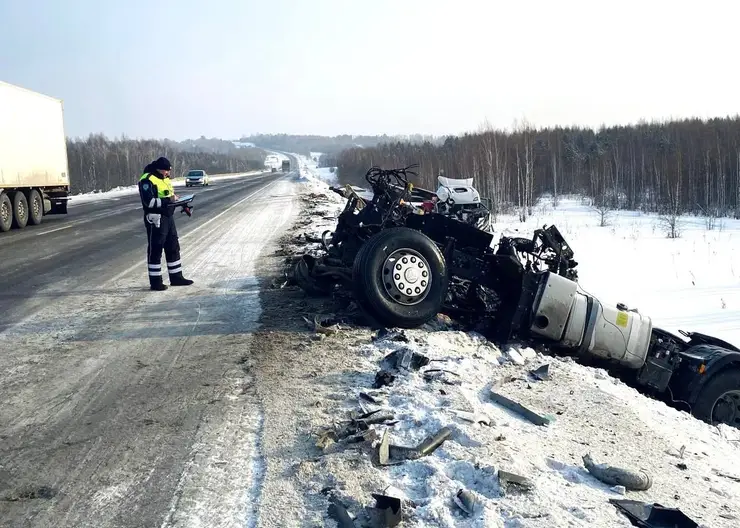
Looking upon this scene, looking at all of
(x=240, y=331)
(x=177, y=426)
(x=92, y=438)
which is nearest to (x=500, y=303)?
(x=240, y=331)

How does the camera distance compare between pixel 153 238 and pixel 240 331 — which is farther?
pixel 153 238

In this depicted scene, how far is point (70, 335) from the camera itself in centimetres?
546

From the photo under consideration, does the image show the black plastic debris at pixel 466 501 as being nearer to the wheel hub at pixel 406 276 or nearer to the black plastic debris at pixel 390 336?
the black plastic debris at pixel 390 336

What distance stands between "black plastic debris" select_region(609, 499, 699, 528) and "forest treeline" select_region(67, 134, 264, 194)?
5559 centimetres

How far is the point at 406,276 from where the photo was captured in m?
5.48

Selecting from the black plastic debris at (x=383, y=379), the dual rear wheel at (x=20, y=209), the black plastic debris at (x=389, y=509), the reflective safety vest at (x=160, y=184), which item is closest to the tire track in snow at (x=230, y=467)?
the black plastic debris at (x=389, y=509)

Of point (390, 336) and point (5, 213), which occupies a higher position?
point (5, 213)

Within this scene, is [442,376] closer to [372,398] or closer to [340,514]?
[372,398]

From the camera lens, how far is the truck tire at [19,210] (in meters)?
15.1

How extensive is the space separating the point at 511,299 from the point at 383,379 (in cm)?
208

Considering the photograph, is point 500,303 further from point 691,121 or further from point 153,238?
point 691,121

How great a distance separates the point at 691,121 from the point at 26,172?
61168mm

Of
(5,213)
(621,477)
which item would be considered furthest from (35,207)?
(621,477)

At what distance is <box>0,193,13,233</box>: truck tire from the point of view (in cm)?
1433
